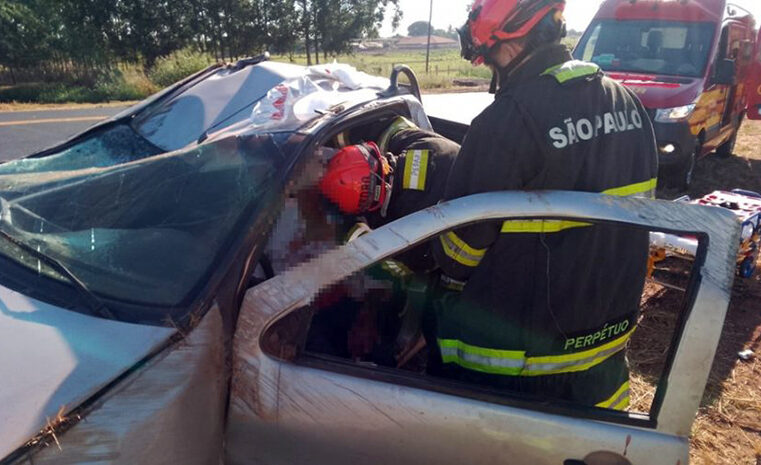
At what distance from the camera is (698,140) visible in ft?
22.8

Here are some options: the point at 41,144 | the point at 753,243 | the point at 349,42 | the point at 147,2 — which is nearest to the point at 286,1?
the point at 349,42

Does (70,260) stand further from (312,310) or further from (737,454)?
(737,454)

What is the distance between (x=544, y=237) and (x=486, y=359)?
408mm

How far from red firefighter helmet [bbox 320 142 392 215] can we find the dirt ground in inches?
69.2

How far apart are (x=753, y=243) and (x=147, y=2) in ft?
85.2

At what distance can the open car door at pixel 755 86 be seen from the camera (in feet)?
27.1

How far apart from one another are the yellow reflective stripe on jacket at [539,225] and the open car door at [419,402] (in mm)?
119

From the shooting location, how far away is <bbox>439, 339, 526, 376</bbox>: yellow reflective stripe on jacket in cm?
165

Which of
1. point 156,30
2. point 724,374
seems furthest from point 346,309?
point 156,30

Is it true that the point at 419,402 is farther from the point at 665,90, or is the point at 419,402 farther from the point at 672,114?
the point at 665,90

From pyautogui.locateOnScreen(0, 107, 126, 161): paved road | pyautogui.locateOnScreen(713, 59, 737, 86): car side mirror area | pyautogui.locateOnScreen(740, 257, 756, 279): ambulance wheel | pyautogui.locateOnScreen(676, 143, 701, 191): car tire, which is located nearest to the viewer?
pyautogui.locateOnScreen(740, 257, 756, 279): ambulance wheel

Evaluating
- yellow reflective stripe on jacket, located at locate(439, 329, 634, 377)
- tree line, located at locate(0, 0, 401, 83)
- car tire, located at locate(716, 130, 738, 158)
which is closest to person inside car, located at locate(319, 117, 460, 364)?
yellow reflective stripe on jacket, located at locate(439, 329, 634, 377)

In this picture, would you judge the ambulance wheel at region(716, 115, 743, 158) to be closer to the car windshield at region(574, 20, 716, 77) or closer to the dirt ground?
the car windshield at region(574, 20, 716, 77)

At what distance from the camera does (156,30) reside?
24.5 metres
